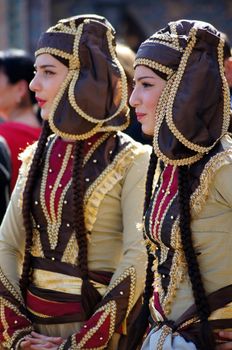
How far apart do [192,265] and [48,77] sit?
1089 millimetres

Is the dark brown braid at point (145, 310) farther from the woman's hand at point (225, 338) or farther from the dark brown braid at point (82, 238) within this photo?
the woman's hand at point (225, 338)

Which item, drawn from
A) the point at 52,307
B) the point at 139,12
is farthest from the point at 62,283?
the point at 139,12

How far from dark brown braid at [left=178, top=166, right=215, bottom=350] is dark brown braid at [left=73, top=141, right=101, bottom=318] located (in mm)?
594

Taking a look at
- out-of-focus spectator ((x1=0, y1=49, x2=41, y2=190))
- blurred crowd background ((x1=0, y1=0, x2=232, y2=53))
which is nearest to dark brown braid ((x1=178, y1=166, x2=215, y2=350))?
out-of-focus spectator ((x1=0, y1=49, x2=41, y2=190))

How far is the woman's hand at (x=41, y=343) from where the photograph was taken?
12.8 feet

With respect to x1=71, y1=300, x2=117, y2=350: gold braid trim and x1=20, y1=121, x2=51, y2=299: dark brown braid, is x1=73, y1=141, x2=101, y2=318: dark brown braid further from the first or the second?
x1=20, y1=121, x2=51, y2=299: dark brown braid

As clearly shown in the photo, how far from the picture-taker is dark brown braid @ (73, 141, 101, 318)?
3904 millimetres

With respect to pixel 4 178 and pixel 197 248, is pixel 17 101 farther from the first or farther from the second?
pixel 197 248

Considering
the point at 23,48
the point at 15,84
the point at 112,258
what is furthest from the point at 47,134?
the point at 23,48

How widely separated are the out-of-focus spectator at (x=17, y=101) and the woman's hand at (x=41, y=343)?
153 cm

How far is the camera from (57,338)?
12.9 feet

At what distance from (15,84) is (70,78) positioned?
1.65m

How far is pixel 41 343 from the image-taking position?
12.8ft

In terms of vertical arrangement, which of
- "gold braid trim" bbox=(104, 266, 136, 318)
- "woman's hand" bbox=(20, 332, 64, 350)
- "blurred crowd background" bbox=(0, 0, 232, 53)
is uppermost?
"gold braid trim" bbox=(104, 266, 136, 318)
